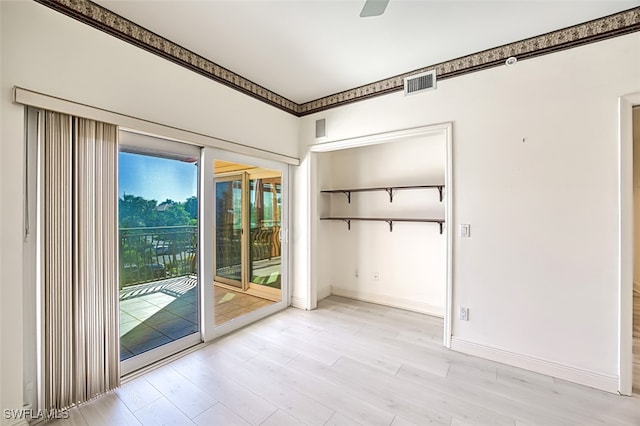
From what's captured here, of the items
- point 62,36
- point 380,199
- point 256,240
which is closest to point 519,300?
point 380,199

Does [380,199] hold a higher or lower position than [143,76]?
lower

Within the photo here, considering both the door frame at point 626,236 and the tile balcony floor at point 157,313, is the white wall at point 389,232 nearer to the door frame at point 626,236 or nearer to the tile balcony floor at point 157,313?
the door frame at point 626,236

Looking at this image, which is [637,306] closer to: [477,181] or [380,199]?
[477,181]

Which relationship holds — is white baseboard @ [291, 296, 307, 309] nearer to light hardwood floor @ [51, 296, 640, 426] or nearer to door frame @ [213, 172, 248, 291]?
door frame @ [213, 172, 248, 291]

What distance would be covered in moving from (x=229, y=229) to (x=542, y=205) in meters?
3.25

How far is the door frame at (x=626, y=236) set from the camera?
2027 mm

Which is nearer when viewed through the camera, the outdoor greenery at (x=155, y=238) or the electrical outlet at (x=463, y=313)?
the outdoor greenery at (x=155, y=238)

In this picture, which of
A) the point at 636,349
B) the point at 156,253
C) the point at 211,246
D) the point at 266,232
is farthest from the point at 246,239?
the point at 636,349

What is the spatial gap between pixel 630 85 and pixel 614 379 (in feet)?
7.62

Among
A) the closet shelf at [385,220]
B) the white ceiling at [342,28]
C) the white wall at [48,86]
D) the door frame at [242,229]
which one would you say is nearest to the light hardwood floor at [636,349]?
the closet shelf at [385,220]

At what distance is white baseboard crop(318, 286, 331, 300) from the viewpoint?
4318 mm

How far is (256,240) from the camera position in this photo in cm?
364

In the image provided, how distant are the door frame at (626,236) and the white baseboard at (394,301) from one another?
168cm

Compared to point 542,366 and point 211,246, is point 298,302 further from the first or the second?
point 542,366
